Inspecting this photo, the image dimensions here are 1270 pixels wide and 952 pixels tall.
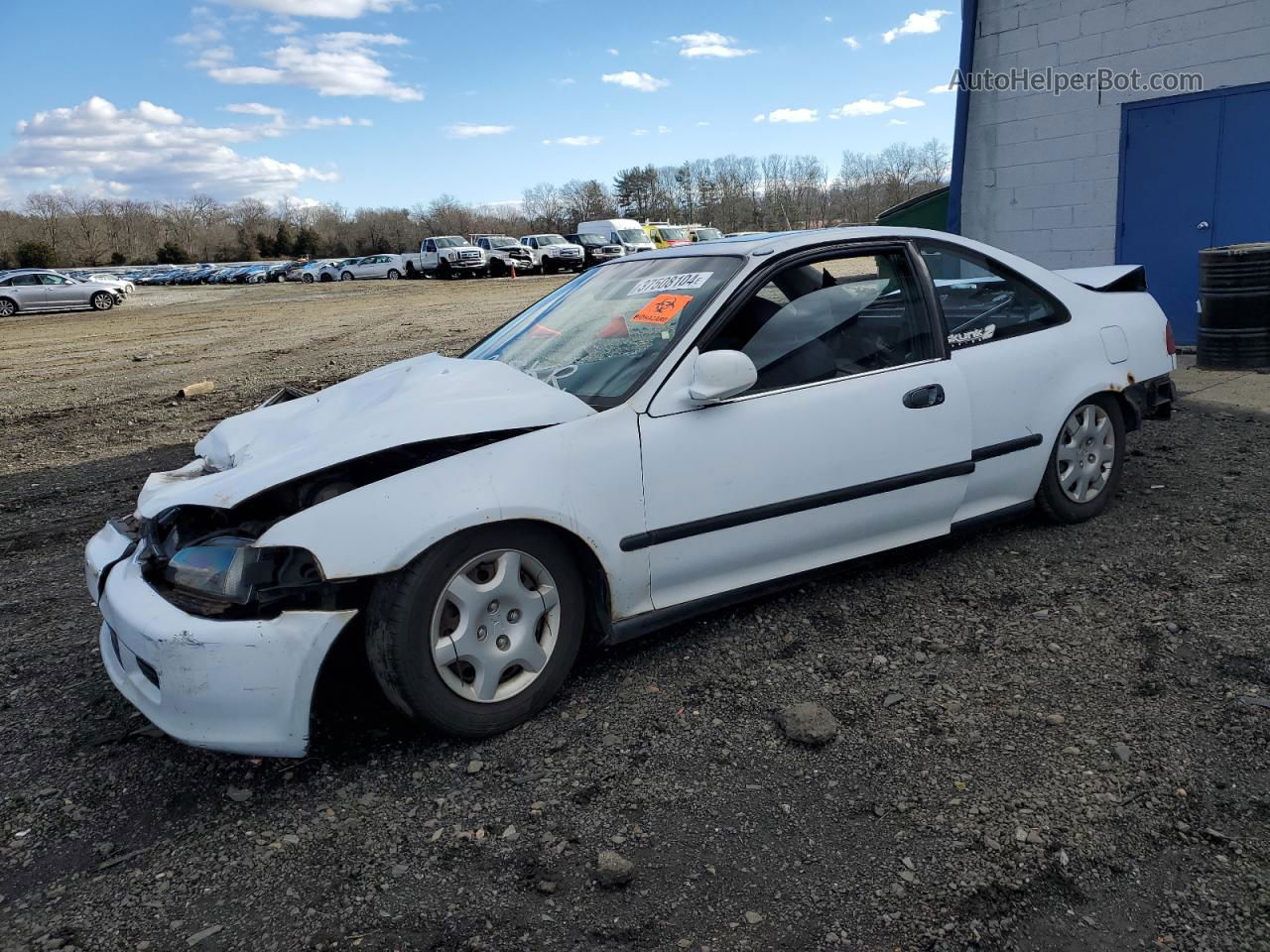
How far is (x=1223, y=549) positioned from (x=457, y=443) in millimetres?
3295

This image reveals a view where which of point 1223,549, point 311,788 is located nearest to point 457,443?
point 311,788

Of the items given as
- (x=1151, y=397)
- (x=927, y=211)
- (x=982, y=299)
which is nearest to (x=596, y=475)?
(x=982, y=299)

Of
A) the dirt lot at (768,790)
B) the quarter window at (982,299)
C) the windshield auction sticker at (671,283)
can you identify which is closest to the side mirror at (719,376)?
the windshield auction sticker at (671,283)

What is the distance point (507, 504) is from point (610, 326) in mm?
1101

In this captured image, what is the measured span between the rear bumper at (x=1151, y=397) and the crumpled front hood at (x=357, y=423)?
285 cm

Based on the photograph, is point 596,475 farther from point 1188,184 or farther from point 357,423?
point 1188,184

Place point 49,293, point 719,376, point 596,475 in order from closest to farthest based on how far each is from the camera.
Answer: point 596,475 → point 719,376 → point 49,293

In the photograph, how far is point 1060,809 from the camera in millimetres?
2490

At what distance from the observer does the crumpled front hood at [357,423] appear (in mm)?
2904

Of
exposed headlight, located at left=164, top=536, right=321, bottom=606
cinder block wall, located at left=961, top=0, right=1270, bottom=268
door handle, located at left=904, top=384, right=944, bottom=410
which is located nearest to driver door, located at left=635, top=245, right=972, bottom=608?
door handle, located at left=904, top=384, right=944, bottom=410

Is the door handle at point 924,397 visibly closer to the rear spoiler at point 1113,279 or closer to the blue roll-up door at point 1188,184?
the rear spoiler at point 1113,279

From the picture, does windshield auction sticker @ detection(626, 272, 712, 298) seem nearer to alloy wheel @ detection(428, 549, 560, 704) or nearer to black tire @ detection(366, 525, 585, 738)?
black tire @ detection(366, 525, 585, 738)

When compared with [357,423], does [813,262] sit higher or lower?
higher

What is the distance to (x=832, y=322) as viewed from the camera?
3.72 metres
